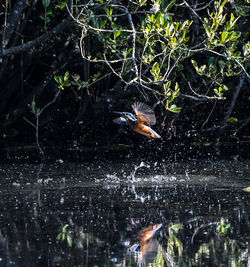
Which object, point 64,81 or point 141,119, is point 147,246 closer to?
point 141,119

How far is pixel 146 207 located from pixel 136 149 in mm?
4454

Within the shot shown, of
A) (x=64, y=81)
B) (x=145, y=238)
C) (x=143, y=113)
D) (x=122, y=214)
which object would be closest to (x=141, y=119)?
(x=143, y=113)

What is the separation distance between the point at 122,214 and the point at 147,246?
40.0 inches

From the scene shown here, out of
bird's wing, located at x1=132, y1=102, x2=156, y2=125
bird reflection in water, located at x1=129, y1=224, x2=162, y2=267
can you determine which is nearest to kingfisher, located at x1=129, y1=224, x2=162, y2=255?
bird reflection in water, located at x1=129, y1=224, x2=162, y2=267

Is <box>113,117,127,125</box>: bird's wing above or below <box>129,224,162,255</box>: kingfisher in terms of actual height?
above

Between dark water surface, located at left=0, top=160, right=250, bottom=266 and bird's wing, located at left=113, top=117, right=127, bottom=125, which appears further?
bird's wing, located at left=113, top=117, right=127, bottom=125

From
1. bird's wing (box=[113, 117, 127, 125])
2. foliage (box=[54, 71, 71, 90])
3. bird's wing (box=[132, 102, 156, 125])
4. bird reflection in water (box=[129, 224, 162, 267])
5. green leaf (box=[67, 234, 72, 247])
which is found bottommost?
bird reflection in water (box=[129, 224, 162, 267])

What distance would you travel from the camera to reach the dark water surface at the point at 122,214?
4.61m

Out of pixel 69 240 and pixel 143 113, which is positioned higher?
pixel 143 113

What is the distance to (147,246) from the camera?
4.86m

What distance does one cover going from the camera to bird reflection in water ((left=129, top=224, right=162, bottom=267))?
4541 millimetres

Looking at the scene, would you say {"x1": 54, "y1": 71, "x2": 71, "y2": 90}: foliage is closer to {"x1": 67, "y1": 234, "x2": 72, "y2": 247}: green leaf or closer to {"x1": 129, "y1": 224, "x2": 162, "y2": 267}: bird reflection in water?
{"x1": 129, "y1": 224, "x2": 162, "y2": 267}: bird reflection in water

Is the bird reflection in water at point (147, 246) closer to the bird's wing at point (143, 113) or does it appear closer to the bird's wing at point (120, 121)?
the bird's wing at point (143, 113)

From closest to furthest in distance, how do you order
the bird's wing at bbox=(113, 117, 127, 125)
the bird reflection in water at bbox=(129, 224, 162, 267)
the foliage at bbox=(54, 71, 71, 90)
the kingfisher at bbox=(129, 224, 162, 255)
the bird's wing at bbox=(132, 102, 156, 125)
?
the bird reflection in water at bbox=(129, 224, 162, 267) < the kingfisher at bbox=(129, 224, 162, 255) < the bird's wing at bbox=(132, 102, 156, 125) < the bird's wing at bbox=(113, 117, 127, 125) < the foliage at bbox=(54, 71, 71, 90)
